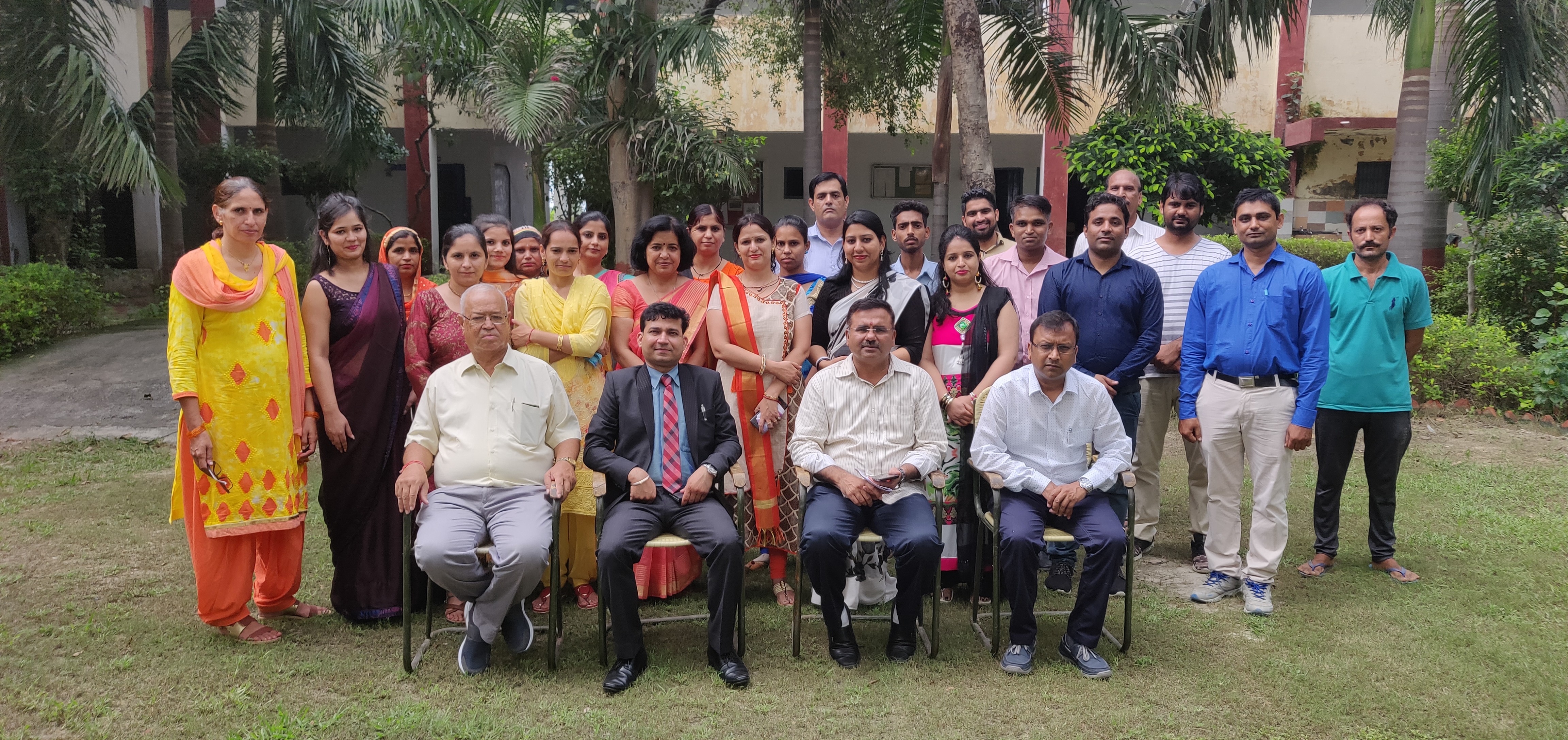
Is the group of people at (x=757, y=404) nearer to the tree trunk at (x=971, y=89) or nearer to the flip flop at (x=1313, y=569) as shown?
the flip flop at (x=1313, y=569)

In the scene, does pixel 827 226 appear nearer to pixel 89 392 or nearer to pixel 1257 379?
pixel 1257 379

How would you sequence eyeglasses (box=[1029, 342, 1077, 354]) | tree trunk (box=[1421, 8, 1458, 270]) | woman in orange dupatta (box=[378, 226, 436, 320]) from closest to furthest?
eyeglasses (box=[1029, 342, 1077, 354]) → woman in orange dupatta (box=[378, 226, 436, 320]) → tree trunk (box=[1421, 8, 1458, 270])

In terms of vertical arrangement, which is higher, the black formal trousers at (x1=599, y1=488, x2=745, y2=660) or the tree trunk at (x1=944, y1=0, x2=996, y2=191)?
the tree trunk at (x1=944, y1=0, x2=996, y2=191)

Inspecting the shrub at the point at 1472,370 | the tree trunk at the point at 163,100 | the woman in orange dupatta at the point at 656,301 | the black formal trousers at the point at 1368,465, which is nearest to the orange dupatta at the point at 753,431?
the woman in orange dupatta at the point at 656,301

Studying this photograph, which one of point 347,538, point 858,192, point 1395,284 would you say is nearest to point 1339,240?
point 858,192

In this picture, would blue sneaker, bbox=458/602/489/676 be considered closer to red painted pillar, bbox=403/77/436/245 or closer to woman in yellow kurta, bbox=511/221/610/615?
woman in yellow kurta, bbox=511/221/610/615

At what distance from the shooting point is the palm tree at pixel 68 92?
32.7ft

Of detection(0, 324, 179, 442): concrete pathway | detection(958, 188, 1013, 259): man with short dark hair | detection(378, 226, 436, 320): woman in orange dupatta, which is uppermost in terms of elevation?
detection(958, 188, 1013, 259): man with short dark hair

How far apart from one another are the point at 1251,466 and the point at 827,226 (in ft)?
7.95

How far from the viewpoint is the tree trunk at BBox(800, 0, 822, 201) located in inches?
398

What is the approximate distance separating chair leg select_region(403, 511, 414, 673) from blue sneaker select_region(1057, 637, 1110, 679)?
8.43 feet

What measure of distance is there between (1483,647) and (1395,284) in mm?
1778

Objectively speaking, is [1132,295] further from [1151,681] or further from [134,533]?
[134,533]

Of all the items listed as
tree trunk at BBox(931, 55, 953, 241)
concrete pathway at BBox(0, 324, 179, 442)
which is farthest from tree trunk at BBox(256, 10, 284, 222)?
tree trunk at BBox(931, 55, 953, 241)
